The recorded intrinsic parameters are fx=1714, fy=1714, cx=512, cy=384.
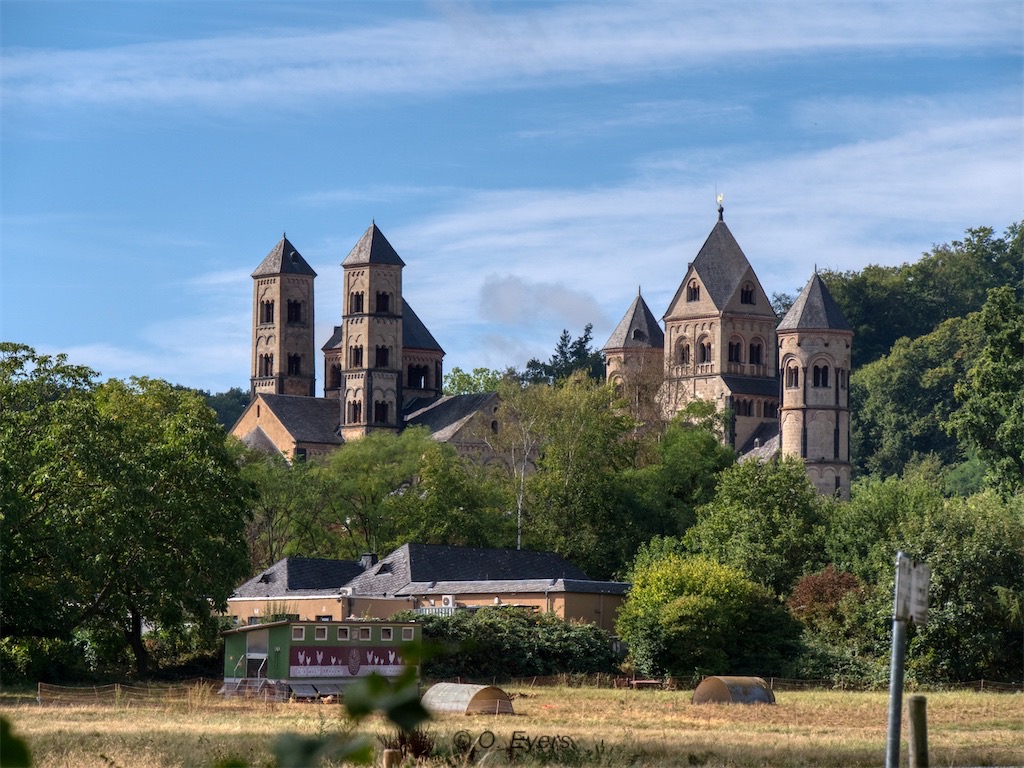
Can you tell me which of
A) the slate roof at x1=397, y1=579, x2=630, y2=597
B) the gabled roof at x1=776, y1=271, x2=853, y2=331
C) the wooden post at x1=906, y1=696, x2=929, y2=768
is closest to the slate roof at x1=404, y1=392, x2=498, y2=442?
the gabled roof at x1=776, y1=271, x2=853, y2=331

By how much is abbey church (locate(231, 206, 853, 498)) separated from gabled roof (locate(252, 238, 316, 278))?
4.5 inches

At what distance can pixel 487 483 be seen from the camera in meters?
83.1

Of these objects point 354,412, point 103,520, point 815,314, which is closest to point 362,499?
point 103,520

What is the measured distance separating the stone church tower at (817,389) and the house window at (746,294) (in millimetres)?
9974

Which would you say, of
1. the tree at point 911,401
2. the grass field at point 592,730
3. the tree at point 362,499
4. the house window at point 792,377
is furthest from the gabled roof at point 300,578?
the tree at point 911,401

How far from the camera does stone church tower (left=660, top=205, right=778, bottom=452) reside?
12757 cm

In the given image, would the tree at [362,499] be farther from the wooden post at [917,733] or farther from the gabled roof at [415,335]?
the wooden post at [917,733]

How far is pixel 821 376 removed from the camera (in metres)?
120

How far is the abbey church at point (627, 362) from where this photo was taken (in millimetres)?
119375

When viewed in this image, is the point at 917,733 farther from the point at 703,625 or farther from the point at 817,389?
the point at 817,389

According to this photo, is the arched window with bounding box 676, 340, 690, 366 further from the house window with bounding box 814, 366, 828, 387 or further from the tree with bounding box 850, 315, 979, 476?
the tree with bounding box 850, 315, 979, 476

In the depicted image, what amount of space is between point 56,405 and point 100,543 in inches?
191

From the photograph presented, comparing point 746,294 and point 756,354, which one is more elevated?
point 746,294

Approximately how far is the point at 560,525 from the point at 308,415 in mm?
52317
